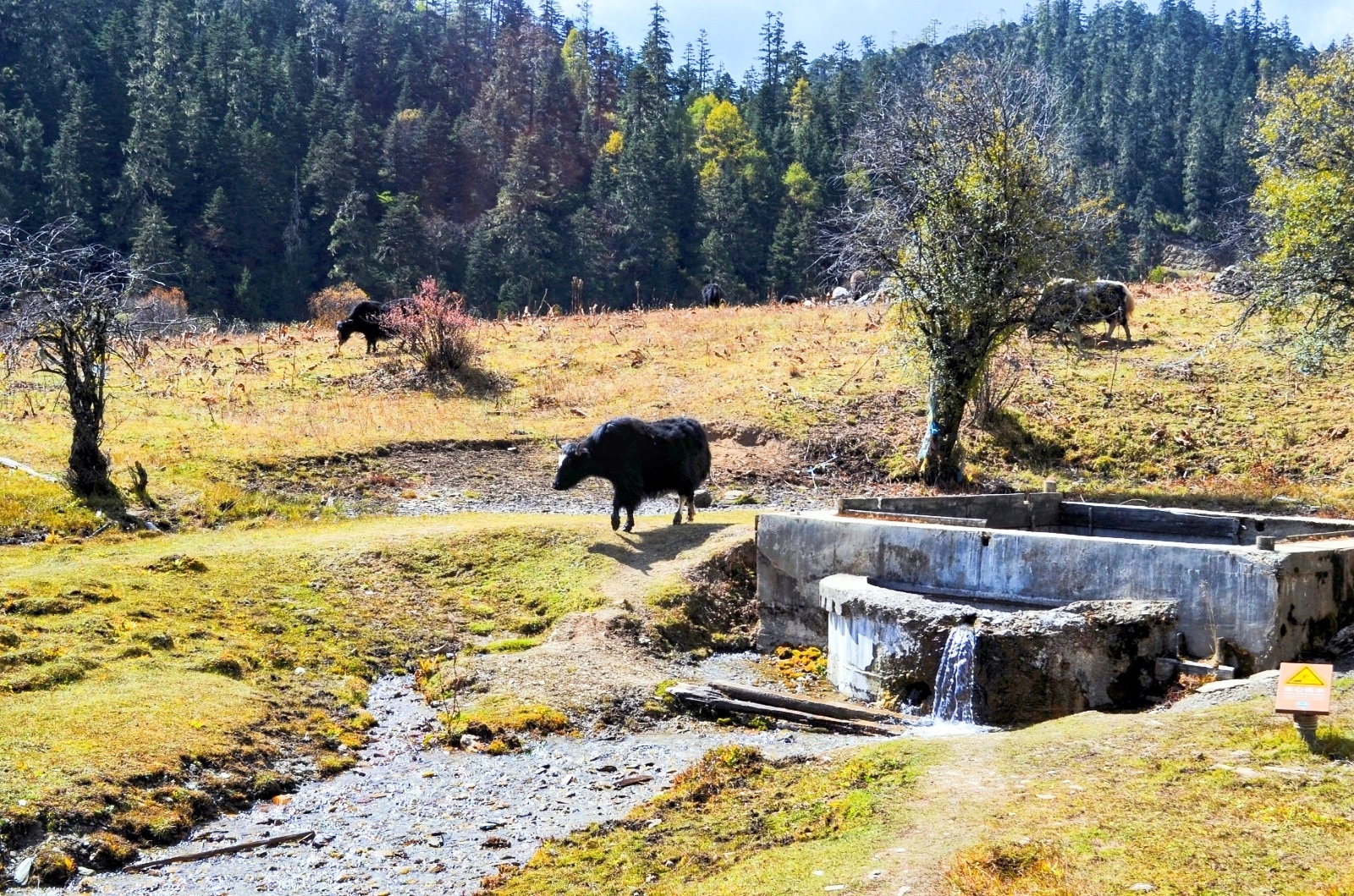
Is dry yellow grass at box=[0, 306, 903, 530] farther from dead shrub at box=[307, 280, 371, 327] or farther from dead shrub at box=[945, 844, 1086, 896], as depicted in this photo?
dead shrub at box=[307, 280, 371, 327]

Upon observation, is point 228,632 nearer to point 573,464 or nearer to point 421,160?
point 573,464

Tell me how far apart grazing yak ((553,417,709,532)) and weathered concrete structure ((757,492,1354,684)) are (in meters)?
2.65

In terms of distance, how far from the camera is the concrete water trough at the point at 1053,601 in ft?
39.6

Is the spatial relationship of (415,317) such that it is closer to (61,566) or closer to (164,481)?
(164,481)

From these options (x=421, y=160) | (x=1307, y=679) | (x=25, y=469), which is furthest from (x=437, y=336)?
(x=421, y=160)

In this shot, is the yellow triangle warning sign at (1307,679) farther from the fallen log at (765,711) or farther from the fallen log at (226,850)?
the fallen log at (226,850)

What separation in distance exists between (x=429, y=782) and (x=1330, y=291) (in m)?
16.8

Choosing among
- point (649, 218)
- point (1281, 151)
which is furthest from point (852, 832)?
point (649, 218)

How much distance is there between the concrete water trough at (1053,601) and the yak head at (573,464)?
154 inches

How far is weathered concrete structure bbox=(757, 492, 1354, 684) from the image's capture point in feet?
39.4

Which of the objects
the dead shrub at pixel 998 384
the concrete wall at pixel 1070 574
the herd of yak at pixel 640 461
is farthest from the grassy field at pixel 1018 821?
the dead shrub at pixel 998 384

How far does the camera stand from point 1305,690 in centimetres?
834

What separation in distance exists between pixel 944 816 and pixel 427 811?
4.47 meters

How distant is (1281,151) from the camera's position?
69.9 ft
